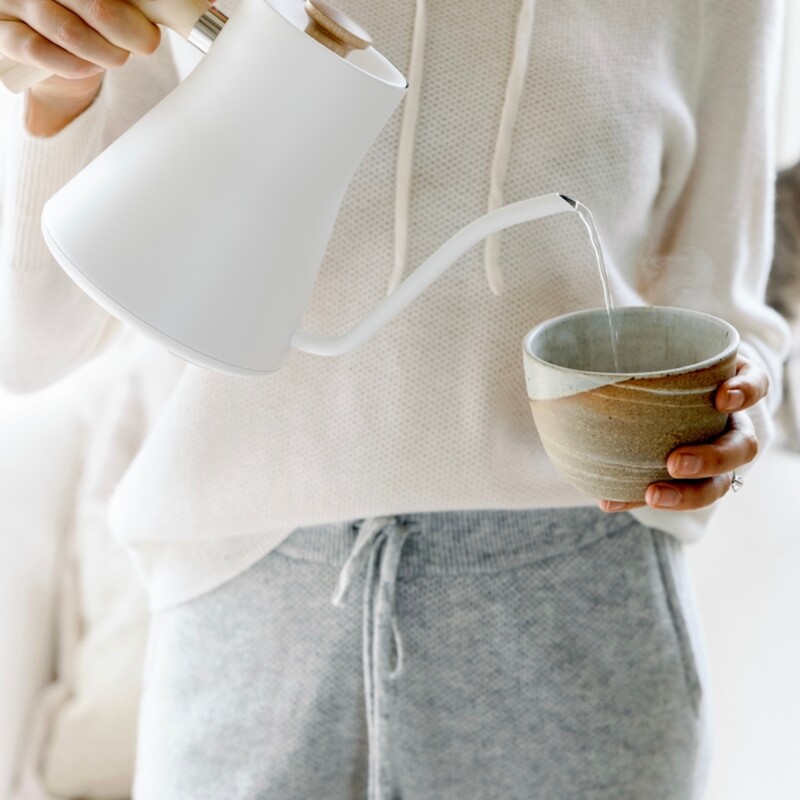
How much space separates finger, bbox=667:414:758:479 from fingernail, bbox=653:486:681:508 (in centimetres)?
1

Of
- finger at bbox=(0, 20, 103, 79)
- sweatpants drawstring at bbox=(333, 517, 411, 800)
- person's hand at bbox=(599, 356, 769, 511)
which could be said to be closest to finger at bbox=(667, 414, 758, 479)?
person's hand at bbox=(599, 356, 769, 511)

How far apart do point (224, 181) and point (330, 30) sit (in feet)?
0.25

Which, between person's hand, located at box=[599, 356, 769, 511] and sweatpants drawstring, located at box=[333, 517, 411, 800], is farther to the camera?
sweatpants drawstring, located at box=[333, 517, 411, 800]

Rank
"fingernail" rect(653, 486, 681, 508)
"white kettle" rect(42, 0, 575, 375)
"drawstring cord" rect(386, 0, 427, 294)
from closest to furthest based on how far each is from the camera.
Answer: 1. "white kettle" rect(42, 0, 575, 375)
2. "fingernail" rect(653, 486, 681, 508)
3. "drawstring cord" rect(386, 0, 427, 294)

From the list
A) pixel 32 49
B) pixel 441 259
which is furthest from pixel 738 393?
pixel 32 49

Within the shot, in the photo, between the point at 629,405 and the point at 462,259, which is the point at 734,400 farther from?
the point at 462,259

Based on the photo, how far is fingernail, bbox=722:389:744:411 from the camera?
51cm

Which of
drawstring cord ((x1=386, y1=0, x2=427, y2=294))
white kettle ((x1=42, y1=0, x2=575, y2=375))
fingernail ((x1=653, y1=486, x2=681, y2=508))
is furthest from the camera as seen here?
drawstring cord ((x1=386, y1=0, x2=427, y2=294))

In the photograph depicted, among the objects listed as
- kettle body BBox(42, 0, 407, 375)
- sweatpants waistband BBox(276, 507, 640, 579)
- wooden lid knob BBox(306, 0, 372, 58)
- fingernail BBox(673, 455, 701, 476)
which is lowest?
sweatpants waistband BBox(276, 507, 640, 579)

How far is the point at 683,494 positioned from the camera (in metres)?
0.53

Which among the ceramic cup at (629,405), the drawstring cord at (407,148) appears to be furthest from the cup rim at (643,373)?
the drawstring cord at (407,148)

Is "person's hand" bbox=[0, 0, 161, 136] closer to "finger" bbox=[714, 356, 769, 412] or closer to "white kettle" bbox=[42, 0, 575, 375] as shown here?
"white kettle" bbox=[42, 0, 575, 375]

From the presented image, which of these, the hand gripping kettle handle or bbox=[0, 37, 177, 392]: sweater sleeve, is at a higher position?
the hand gripping kettle handle

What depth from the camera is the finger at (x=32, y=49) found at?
18.5 inches
